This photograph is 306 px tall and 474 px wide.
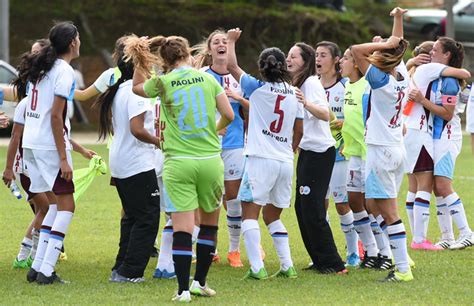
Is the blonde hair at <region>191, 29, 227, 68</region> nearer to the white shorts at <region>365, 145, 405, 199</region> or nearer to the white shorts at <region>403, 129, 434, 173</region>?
the white shorts at <region>365, 145, 405, 199</region>

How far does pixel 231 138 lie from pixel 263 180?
1.22 m

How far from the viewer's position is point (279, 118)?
9.12 meters

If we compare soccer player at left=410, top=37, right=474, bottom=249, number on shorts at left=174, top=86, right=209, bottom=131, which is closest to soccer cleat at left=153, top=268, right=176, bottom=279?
number on shorts at left=174, top=86, right=209, bottom=131

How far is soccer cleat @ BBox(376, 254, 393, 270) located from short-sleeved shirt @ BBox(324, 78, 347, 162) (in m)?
1.03

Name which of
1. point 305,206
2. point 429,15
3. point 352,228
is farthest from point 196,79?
point 429,15

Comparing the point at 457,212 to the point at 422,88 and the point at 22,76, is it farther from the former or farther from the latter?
the point at 22,76

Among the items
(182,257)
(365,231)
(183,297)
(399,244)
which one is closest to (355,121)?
(365,231)

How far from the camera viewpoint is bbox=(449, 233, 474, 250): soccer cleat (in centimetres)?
1116

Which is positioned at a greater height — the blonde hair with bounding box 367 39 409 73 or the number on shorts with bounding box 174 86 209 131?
the blonde hair with bounding box 367 39 409 73

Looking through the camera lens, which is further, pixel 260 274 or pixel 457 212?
pixel 457 212

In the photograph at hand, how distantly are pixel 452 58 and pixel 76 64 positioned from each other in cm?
2311

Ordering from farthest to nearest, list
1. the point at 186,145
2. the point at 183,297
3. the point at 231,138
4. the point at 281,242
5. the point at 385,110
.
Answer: the point at 231,138
the point at 281,242
the point at 385,110
the point at 186,145
the point at 183,297

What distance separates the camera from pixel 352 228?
10.2 meters

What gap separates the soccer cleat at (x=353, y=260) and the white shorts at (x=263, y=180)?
131cm
